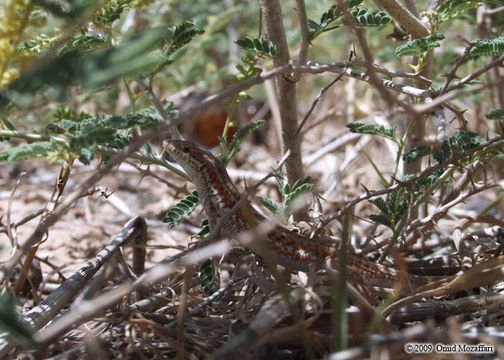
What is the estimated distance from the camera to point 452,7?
2.39m

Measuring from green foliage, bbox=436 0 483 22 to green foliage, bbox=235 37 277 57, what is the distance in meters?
0.77

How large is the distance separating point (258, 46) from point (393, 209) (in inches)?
40.5

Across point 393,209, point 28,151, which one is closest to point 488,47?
point 393,209

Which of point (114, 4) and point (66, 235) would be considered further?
point (66, 235)

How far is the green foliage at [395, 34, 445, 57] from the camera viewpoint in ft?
7.23

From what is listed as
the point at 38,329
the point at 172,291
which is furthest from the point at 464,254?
the point at 38,329

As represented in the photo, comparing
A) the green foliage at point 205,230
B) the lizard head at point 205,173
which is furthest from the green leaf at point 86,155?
the green foliage at point 205,230

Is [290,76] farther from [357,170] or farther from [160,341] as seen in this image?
[357,170]

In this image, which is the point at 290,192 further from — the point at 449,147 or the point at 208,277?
the point at 449,147

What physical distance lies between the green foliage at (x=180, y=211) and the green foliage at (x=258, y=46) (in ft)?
2.57

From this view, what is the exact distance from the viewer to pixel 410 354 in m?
1.75

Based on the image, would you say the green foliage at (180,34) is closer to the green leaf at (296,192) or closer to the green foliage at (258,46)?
the green foliage at (258,46)

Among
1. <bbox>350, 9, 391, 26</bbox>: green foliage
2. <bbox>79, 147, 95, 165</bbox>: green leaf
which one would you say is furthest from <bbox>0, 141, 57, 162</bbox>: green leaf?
<bbox>350, 9, 391, 26</bbox>: green foliage

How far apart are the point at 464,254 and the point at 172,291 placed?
143 cm
